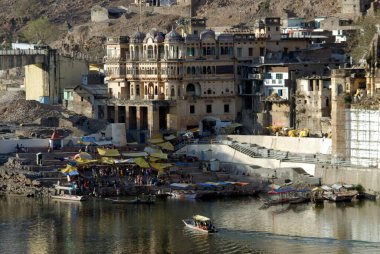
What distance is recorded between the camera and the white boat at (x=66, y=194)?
89.6 m

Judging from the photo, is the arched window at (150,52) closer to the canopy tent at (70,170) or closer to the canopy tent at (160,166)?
the canopy tent at (160,166)

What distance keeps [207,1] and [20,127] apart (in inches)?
1547

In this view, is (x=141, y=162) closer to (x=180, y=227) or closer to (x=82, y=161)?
(x=82, y=161)

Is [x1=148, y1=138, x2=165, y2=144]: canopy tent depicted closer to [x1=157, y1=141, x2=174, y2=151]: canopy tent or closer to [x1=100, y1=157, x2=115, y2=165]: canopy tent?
[x1=157, y1=141, x2=174, y2=151]: canopy tent

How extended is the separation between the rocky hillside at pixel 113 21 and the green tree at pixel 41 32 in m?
0.64

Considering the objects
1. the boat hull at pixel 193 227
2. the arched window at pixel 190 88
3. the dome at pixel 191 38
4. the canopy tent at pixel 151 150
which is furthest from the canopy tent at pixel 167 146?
the boat hull at pixel 193 227

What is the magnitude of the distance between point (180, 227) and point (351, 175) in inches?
503

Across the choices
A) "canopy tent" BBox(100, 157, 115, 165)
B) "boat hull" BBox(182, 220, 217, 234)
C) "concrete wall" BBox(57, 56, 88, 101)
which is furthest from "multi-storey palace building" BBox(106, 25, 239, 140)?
"boat hull" BBox(182, 220, 217, 234)

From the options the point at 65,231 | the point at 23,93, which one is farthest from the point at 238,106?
the point at 65,231

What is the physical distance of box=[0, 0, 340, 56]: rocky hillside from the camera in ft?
443

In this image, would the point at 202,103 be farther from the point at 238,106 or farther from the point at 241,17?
the point at 241,17

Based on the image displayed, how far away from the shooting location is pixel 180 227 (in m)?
81.1

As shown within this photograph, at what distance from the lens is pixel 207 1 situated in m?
142

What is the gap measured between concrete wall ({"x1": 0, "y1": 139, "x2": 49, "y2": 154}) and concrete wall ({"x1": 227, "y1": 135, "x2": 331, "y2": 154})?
37.0 ft
